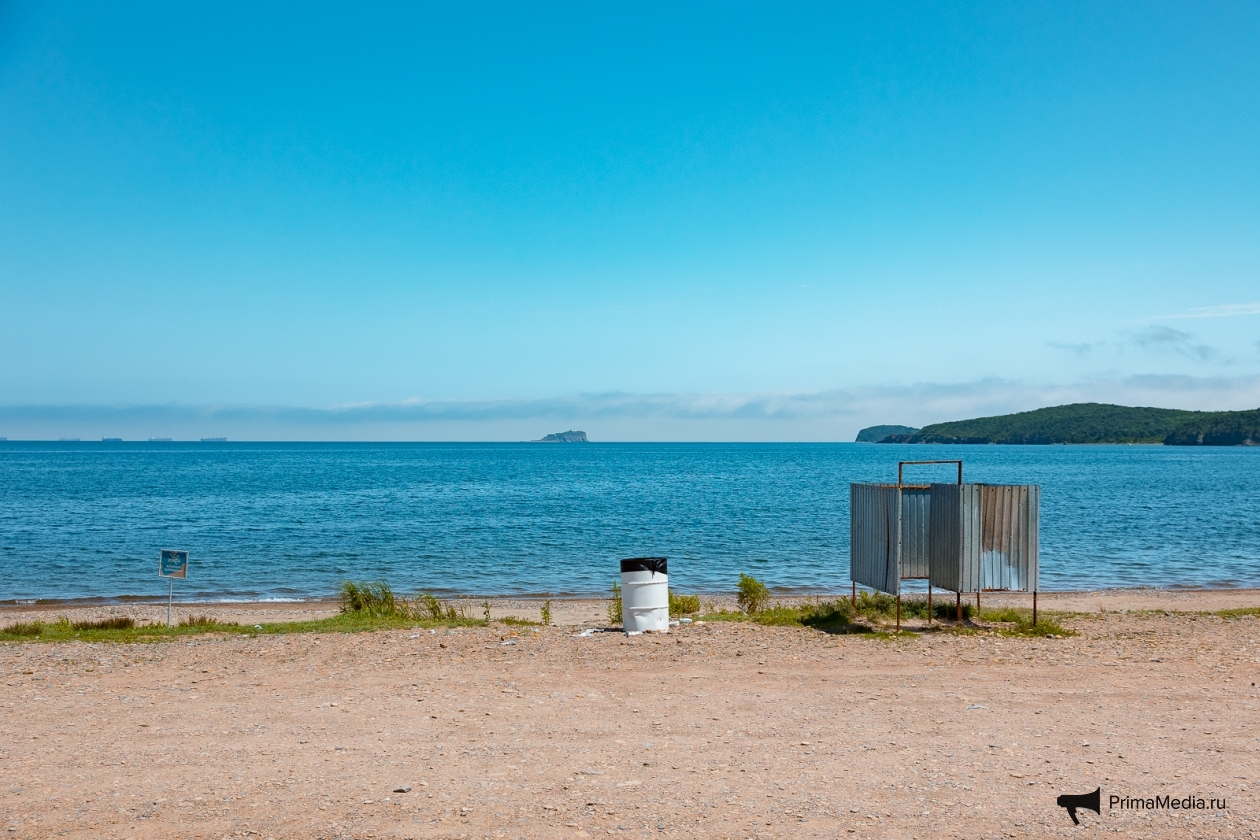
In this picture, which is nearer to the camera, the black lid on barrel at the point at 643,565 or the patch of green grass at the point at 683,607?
the black lid on barrel at the point at 643,565

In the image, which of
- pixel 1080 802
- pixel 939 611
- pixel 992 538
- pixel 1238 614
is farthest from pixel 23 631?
pixel 1238 614

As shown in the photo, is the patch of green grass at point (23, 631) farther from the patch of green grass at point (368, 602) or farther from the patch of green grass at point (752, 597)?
the patch of green grass at point (752, 597)

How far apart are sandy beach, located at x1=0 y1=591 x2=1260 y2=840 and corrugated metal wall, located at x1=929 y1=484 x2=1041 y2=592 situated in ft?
4.10

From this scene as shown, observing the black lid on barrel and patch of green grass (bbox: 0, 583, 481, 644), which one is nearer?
the black lid on barrel

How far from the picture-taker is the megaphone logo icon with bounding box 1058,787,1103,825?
612 centimetres

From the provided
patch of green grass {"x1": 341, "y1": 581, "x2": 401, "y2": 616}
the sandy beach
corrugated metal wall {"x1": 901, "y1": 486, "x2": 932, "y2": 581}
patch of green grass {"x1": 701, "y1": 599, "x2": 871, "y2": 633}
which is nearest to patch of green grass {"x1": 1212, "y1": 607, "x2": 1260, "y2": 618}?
the sandy beach

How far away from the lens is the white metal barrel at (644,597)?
1316 centimetres

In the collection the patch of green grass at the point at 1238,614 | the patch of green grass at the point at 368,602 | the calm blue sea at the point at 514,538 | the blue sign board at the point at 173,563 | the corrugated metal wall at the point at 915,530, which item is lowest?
the calm blue sea at the point at 514,538

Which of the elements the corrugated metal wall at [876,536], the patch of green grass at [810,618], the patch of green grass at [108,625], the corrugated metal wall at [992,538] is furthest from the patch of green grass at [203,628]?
the corrugated metal wall at [992,538]

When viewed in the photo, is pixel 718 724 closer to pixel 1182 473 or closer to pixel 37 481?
pixel 37 481

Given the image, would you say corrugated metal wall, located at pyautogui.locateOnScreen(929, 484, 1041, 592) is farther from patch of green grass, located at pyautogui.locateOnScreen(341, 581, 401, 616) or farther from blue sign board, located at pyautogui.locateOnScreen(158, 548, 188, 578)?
blue sign board, located at pyautogui.locateOnScreen(158, 548, 188, 578)

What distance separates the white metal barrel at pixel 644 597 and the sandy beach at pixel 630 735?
67 centimetres

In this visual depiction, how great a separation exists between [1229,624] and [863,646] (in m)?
6.82

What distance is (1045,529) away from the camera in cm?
3972
